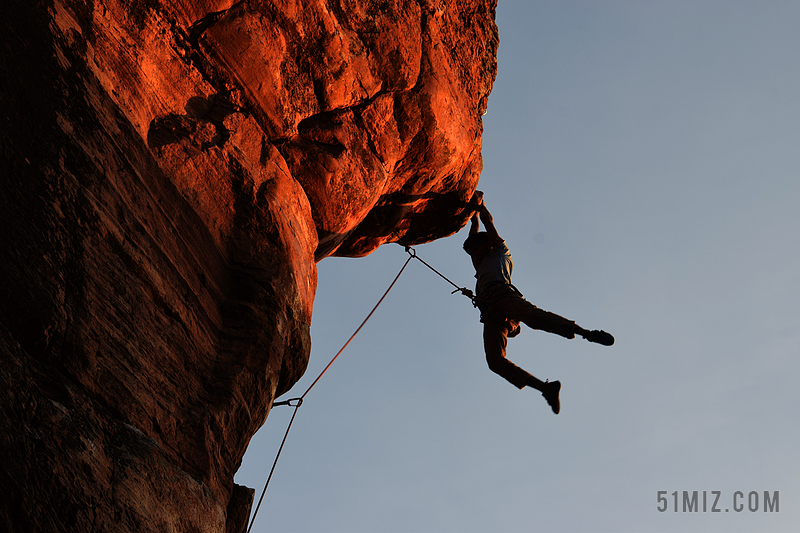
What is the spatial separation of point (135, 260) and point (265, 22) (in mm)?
2457

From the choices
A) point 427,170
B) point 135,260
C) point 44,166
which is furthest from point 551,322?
point 44,166

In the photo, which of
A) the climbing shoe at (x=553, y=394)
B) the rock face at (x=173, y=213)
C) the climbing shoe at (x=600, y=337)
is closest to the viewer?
the rock face at (x=173, y=213)

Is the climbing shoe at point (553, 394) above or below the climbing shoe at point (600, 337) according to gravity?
below

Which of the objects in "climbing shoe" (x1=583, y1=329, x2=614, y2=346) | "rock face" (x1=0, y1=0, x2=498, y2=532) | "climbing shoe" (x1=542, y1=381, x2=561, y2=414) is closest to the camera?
"rock face" (x1=0, y1=0, x2=498, y2=532)

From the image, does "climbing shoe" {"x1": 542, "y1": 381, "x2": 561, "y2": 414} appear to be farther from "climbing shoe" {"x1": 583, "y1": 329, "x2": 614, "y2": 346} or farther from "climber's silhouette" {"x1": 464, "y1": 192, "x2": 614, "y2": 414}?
"climbing shoe" {"x1": 583, "y1": 329, "x2": 614, "y2": 346}

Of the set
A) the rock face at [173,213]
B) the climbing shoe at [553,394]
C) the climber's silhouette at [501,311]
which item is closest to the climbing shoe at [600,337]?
the climber's silhouette at [501,311]

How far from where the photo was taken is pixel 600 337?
7055 millimetres

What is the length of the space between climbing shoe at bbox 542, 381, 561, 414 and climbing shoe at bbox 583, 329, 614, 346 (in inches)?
27.3

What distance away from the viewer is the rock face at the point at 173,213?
3412 mm

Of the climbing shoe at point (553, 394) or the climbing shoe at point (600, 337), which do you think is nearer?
the climbing shoe at point (600, 337)

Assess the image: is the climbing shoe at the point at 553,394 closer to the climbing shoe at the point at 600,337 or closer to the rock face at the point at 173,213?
the climbing shoe at the point at 600,337

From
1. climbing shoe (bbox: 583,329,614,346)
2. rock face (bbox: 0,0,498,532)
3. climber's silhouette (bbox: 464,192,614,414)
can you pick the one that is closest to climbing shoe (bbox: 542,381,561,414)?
climber's silhouette (bbox: 464,192,614,414)

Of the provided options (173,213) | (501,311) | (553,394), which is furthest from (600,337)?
(173,213)

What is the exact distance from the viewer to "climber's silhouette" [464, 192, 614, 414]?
7.51m
